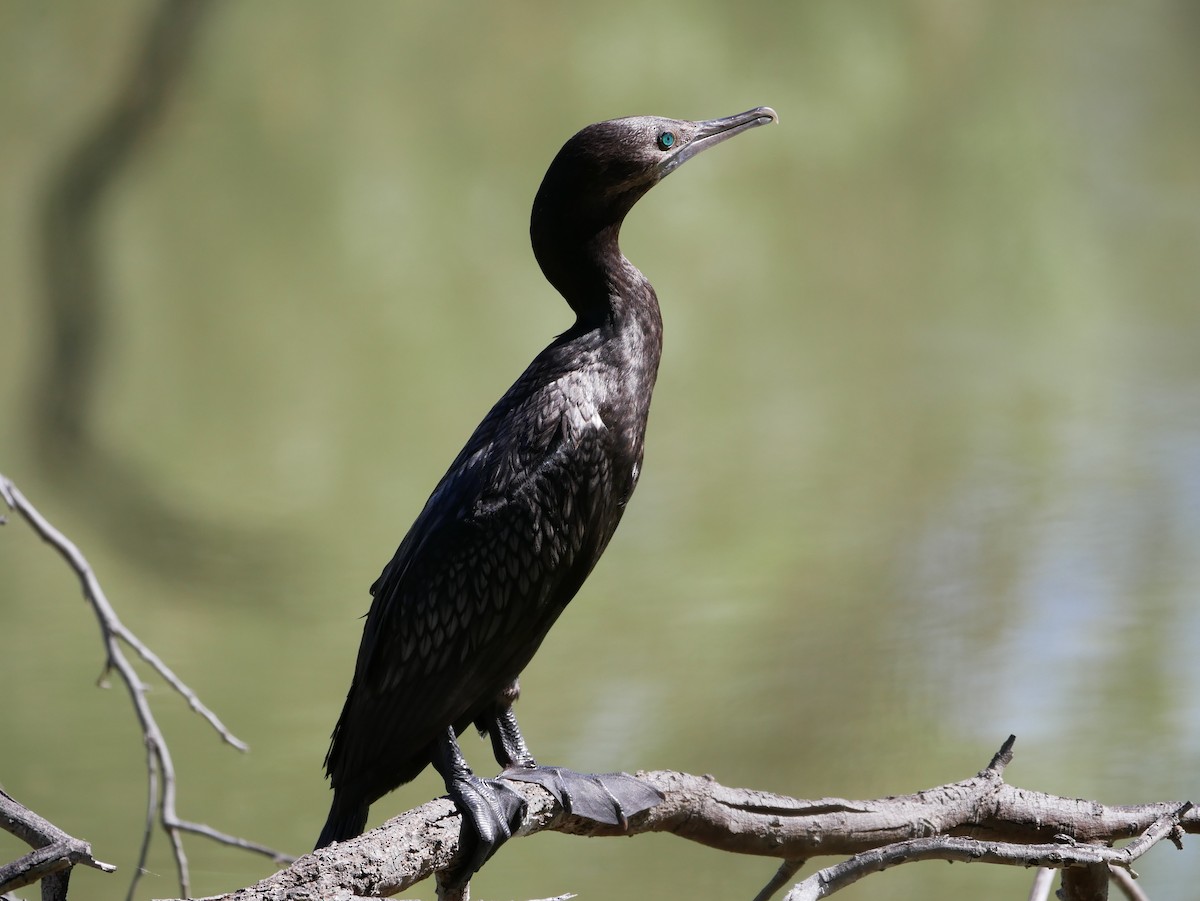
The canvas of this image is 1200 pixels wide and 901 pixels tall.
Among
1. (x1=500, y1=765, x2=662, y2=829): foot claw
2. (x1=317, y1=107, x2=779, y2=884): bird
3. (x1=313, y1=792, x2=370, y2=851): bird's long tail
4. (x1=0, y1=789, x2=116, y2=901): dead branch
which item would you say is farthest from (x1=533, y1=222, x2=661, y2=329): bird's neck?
(x1=0, y1=789, x2=116, y2=901): dead branch

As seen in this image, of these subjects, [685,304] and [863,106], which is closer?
[685,304]

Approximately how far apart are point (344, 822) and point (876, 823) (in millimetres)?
700

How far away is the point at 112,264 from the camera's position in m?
3.35

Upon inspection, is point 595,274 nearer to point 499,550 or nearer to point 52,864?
point 499,550

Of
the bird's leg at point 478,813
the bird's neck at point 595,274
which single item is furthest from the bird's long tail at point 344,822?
the bird's neck at point 595,274

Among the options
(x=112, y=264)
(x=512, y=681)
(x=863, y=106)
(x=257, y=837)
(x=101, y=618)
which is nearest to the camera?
(x=101, y=618)

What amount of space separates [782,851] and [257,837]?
1461 millimetres

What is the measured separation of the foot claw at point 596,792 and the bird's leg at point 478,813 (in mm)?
62

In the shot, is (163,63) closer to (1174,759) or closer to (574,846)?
(574,846)

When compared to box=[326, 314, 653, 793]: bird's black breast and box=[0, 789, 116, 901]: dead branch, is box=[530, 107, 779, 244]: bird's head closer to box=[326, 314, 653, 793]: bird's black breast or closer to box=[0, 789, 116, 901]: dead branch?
box=[326, 314, 653, 793]: bird's black breast

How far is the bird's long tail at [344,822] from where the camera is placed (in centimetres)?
158

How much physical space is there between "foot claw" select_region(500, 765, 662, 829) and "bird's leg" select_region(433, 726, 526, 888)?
6 cm

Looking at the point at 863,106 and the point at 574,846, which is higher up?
the point at 863,106

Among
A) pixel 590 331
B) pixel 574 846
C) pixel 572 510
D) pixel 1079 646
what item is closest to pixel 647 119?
pixel 590 331
